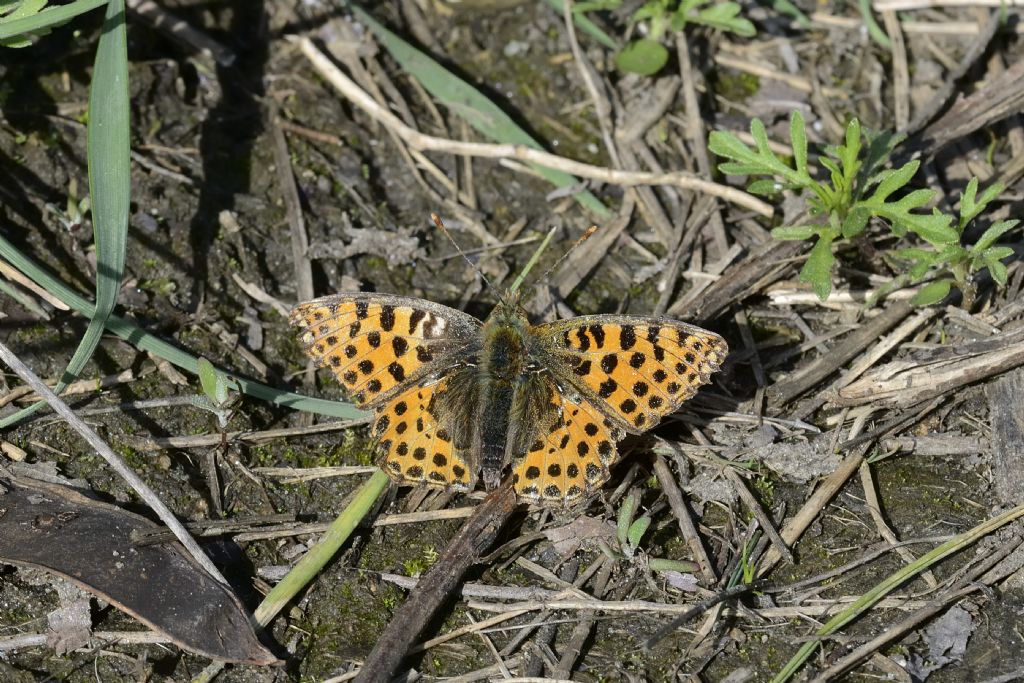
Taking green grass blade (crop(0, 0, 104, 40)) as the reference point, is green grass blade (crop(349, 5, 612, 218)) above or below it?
below

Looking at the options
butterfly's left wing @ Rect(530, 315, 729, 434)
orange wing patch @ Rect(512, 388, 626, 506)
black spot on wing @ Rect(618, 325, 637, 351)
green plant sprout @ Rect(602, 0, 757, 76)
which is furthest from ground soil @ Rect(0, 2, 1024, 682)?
black spot on wing @ Rect(618, 325, 637, 351)

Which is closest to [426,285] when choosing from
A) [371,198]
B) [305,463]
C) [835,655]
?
[371,198]

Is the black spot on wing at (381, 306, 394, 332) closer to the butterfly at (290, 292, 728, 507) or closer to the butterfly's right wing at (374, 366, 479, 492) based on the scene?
the butterfly at (290, 292, 728, 507)

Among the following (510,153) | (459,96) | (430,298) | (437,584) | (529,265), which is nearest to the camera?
(437,584)

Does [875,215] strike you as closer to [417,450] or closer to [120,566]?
[417,450]

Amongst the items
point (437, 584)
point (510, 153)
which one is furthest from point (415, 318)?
point (510, 153)

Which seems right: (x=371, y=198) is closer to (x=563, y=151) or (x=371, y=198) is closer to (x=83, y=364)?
(x=563, y=151)
